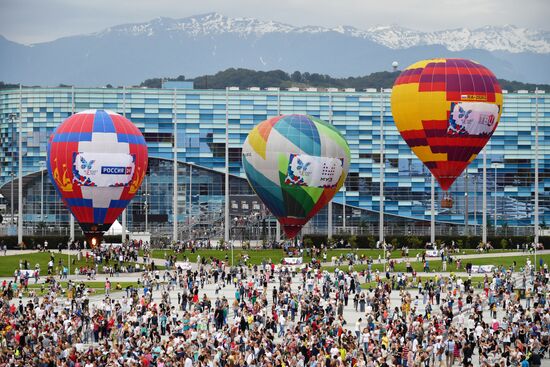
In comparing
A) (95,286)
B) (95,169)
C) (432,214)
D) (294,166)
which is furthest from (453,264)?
(432,214)

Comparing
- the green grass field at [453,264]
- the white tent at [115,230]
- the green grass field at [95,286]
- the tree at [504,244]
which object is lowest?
the green grass field at [95,286]

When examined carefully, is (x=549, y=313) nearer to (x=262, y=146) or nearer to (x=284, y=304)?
(x=284, y=304)

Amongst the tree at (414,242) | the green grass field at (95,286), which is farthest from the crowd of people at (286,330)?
the tree at (414,242)

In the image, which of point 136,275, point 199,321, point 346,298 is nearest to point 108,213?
point 136,275

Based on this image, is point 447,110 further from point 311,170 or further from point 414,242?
point 414,242

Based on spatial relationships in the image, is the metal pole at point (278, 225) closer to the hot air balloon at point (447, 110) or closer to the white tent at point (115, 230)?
the white tent at point (115, 230)

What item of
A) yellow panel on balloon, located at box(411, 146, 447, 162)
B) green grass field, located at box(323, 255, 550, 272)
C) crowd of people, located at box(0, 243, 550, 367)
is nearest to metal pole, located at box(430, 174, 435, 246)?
green grass field, located at box(323, 255, 550, 272)
